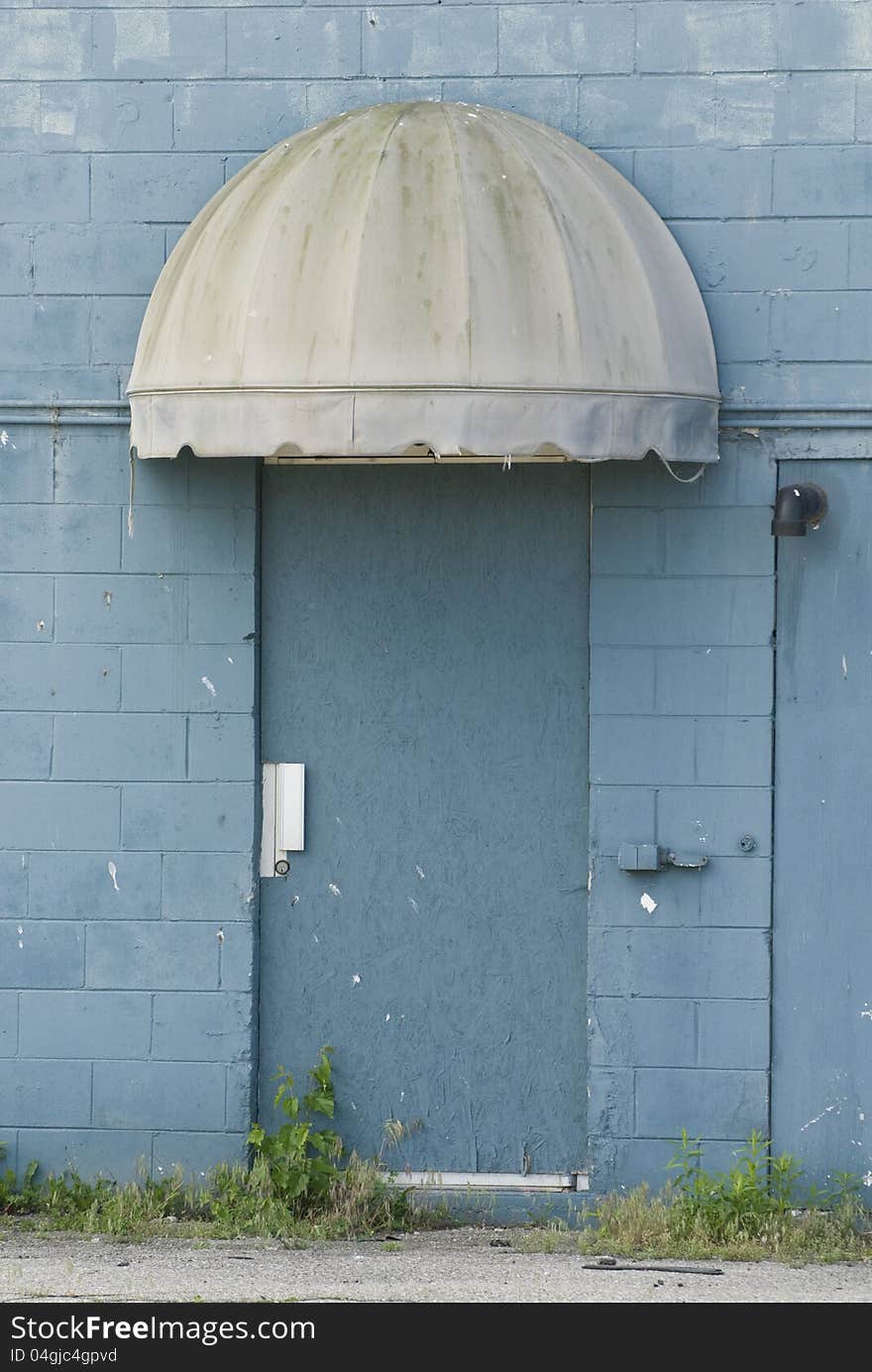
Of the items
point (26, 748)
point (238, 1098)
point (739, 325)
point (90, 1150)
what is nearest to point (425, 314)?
point (739, 325)

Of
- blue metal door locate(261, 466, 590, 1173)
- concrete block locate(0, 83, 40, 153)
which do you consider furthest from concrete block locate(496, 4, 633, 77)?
concrete block locate(0, 83, 40, 153)

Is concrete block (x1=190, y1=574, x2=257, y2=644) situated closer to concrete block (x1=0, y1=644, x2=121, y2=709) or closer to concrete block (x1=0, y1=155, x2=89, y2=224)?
concrete block (x1=0, y1=644, x2=121, y2=709)

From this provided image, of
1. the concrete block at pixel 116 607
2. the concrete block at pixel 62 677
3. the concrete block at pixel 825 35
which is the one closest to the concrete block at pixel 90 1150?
the concrete block at pixel 62 677

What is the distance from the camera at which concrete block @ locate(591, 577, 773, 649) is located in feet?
20.6

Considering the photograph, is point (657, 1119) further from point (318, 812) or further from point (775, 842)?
point (318, 812)

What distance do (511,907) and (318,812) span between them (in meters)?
0.84

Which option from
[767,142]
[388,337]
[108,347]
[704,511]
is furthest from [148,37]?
[704,511]

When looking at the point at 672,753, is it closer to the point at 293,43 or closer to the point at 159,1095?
the point at 159,1095

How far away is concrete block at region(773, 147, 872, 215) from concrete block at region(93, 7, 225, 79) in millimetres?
2184

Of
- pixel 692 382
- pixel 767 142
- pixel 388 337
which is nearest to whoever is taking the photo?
pixel 388 337

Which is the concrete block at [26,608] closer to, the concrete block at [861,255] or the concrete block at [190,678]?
the concrete block at [190,678]

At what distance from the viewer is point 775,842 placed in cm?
627

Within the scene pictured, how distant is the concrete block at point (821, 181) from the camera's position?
6.19m

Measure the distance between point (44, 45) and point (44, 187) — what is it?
0.55m
